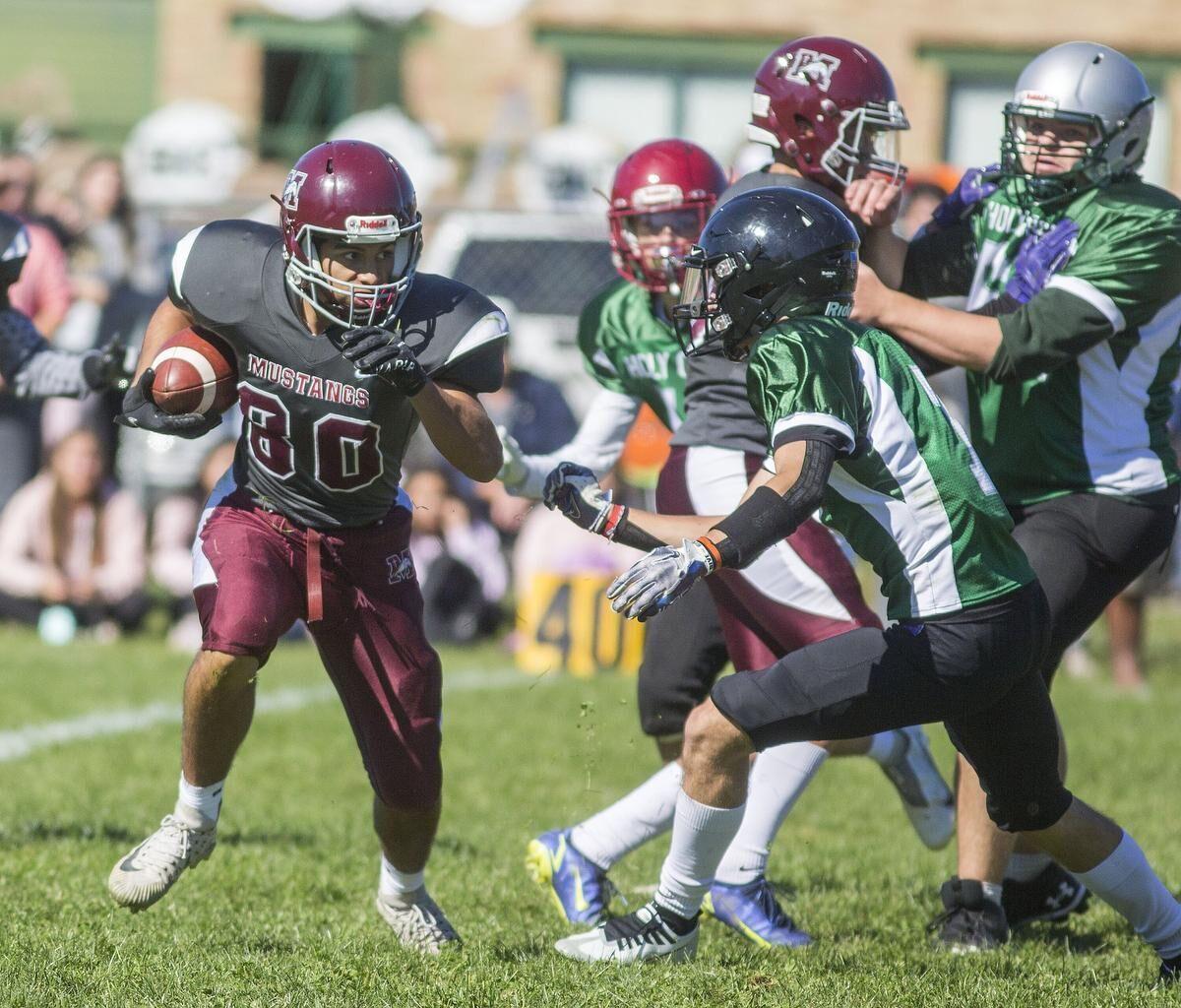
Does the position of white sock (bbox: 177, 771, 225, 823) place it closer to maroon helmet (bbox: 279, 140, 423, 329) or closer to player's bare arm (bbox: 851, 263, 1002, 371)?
maroon helmet (bbox: 279, 140, 423, 329)

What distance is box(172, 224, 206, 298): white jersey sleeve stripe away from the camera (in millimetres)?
4238

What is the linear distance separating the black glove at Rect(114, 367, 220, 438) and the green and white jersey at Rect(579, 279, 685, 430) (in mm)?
1333

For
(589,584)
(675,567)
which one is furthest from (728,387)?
(589,584)

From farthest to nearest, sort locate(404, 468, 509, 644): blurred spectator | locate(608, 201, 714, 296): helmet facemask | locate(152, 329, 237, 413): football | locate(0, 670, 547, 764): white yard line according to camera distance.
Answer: locate(404, 468, 509, 644): blurred spectator
locate(0, 670, 547, 764): white yard line
locate(608, 201, 714, 296): helmet facemask
locate(152, 329, 237, 413): football

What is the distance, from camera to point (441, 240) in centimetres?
1149

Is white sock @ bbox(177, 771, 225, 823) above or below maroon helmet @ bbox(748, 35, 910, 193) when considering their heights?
below

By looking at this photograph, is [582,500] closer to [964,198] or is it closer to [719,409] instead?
[719,409]

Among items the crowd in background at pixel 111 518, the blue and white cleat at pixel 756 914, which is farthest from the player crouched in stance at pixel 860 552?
the crowd in background at pixel 111 518

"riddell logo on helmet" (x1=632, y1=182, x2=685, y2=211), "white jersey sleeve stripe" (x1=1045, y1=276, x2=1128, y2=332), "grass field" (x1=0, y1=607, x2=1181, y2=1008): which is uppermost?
"riddell logo on helmet" (x1=632, y1=182, x2=685, y2=211)

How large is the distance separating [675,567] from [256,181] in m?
12.9

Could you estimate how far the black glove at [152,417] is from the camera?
159 inches

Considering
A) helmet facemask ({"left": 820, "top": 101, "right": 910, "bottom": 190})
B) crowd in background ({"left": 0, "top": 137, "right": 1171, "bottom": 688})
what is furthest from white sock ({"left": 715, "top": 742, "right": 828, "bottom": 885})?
crowd in background ({"left": 0, "top": 137, "right": 1171, "bottom": 688})

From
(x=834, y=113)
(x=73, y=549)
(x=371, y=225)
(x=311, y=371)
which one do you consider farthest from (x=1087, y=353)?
(x=73, y=549)

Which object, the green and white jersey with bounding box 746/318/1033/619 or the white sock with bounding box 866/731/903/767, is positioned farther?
the white sock with bounding box 866/731/903/767
